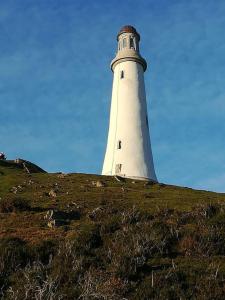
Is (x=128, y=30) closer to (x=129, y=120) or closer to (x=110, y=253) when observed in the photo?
(x=129, y=120)

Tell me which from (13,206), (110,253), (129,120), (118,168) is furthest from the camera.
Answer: (129,120)

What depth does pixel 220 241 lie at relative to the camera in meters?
19.7

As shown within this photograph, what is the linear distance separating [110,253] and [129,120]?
37.0 meters

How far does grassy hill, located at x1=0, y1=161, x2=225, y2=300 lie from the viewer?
48.3 feet

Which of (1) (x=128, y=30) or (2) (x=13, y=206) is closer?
(2) (x=13, y=206)

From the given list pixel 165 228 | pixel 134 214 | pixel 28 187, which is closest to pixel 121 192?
pixel 28 187

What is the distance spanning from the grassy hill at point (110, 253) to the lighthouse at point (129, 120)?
71.0 ft

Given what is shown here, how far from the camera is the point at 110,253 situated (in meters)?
18.0

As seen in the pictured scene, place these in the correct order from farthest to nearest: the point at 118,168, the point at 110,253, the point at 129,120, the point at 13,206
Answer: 1. the point at 129,120
2. the point at 118,168
3. the point at 13,206
4. the point at 110,253

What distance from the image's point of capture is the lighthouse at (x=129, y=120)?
5222 centimetres

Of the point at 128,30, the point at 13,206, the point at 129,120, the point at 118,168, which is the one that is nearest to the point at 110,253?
the point at 13,206

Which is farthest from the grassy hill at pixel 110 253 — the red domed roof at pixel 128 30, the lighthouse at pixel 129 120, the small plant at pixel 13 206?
the red domed roof at pixel 128 30

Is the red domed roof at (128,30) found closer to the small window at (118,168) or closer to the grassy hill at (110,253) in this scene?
the small window at (118,168)

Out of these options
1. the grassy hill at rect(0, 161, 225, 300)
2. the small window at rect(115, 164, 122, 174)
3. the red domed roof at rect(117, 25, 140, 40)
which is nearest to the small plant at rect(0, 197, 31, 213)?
the grassy hill at rect(0, 161, 225, 300)
